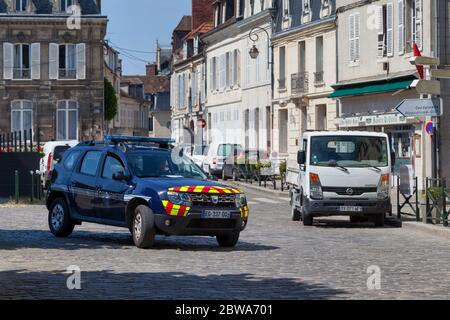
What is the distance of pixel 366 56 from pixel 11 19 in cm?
3257

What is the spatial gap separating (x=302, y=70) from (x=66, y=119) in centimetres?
2248

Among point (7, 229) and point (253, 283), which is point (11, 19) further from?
point (253, 283)

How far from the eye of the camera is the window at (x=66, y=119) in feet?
222

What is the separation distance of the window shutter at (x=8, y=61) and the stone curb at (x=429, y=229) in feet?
154

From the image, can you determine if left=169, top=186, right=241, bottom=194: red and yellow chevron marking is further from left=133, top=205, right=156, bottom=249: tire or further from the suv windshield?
the suv windshield

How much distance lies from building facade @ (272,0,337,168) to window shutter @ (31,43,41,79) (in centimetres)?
1963

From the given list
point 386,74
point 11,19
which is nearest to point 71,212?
point 386,74

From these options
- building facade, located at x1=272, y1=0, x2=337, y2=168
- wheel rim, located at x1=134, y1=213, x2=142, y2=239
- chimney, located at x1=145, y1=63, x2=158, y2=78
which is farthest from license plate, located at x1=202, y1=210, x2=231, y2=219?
chimney, located at x1=145, y1=63, x2=158, y2=78

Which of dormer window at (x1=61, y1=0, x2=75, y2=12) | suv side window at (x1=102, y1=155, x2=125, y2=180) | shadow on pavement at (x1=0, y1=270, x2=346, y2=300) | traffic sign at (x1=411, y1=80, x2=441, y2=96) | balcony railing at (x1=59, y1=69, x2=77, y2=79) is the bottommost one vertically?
shadow on pavement at (x1=0, y1=270, x2=346, y2=300)

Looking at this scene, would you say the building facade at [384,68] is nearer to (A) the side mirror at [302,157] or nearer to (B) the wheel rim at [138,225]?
(A) the side mirror at [302,157]

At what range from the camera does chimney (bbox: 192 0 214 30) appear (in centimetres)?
7725

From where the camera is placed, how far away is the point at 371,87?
1543 inches

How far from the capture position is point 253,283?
42.9ft

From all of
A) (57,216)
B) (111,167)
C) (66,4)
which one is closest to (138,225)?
(111,167)
